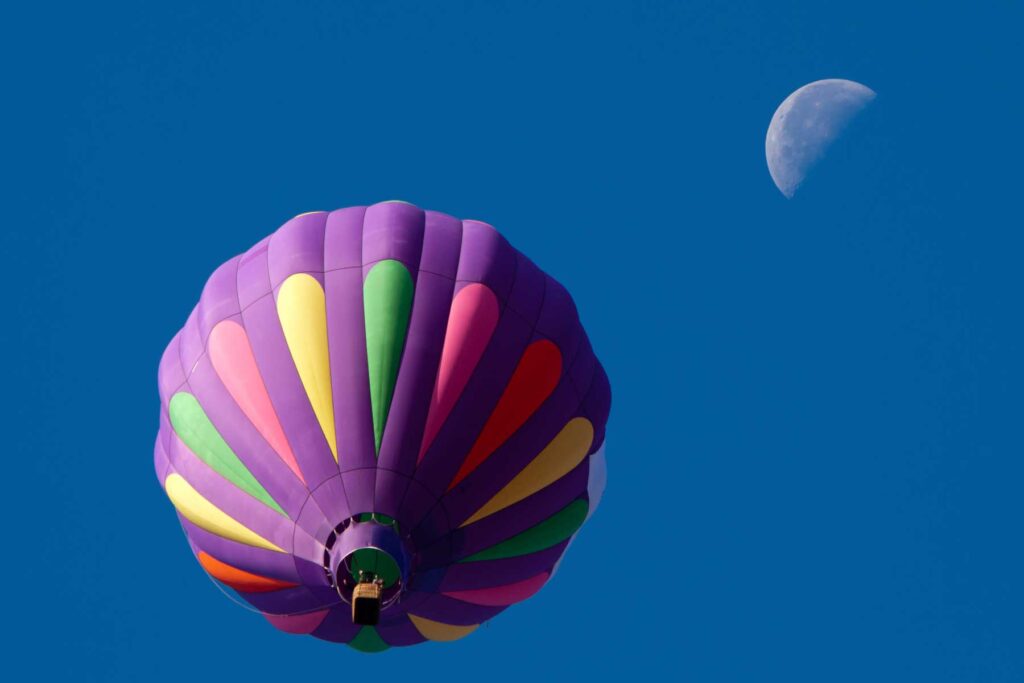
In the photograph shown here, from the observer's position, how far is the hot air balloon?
20016 mm

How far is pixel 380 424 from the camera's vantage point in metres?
20.1

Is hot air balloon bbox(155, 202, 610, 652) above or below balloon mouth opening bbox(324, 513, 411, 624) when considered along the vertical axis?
above

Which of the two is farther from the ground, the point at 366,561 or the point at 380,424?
the point at 380,424

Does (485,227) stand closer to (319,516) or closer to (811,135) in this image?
(319,516)

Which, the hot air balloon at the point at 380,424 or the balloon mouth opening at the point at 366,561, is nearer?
the balloon mouth opening at the point at 366,561

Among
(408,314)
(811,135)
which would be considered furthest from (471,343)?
(811,135)

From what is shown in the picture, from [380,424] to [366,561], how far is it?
1.22 meters

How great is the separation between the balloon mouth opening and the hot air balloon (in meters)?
0.02

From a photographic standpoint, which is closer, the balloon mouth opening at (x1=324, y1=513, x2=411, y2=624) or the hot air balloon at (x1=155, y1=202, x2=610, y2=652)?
the balloon mouth opening at (x1=324, y1=513, x2=411, y2=624)

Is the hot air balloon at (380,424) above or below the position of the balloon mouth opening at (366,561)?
above

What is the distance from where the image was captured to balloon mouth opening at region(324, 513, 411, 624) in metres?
19.6

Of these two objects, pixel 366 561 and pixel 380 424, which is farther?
pixel 380 424

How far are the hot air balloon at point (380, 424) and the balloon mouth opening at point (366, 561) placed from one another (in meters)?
0.02

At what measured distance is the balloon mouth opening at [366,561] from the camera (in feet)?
64.3
